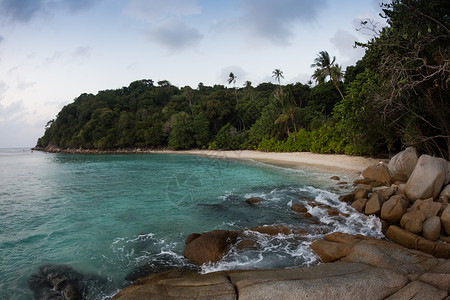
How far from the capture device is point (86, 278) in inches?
223

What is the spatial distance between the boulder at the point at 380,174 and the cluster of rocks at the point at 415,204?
0.22 feet

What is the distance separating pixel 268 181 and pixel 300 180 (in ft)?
7.09

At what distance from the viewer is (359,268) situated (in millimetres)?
4230

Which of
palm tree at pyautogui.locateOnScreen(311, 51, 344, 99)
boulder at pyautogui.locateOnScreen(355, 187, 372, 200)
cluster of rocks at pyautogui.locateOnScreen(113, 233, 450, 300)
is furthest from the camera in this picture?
palm tree at pyautogui.locateOnScreen(311, 51, 344, 99)

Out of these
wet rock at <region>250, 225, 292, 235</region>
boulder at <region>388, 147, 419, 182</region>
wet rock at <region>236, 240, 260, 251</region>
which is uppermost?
boulder at <region>388, 147, 419, 182</region>

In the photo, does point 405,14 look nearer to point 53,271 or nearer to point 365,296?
point 365,296

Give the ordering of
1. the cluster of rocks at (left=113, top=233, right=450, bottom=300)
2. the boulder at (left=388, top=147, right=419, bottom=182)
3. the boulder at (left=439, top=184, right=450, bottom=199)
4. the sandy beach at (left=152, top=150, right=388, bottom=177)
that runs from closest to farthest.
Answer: the cluster of rocks at (left=113, top=233, right=450, bottom=300) < the boulder at (left=439, top=184, right=450, bottom=199) < the boulder at (left=388, top=147, right=419, bottom=182) < the sandy beach at (left=152, top=150, right=388, bottom=177)

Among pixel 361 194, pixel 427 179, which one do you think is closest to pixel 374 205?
pixel 361 194

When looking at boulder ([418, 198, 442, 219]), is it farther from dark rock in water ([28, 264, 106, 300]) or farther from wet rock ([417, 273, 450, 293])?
dark rock in water ([28, 264, 106, 300])

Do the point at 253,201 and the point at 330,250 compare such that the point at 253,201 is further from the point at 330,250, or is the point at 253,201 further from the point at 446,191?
the point at 446,191

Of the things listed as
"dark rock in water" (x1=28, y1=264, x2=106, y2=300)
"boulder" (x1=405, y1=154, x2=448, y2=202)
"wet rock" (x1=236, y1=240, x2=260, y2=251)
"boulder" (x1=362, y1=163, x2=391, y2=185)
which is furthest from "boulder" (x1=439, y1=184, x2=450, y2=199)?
"dark rock in water" (x1=28, y1=264, x2=106, y2=300)

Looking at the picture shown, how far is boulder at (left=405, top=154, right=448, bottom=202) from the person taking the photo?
8406mm

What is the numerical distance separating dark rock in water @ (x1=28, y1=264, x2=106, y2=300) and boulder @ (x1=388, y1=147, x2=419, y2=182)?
1368 cm

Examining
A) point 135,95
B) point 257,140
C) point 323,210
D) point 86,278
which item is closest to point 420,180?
point 323,210
